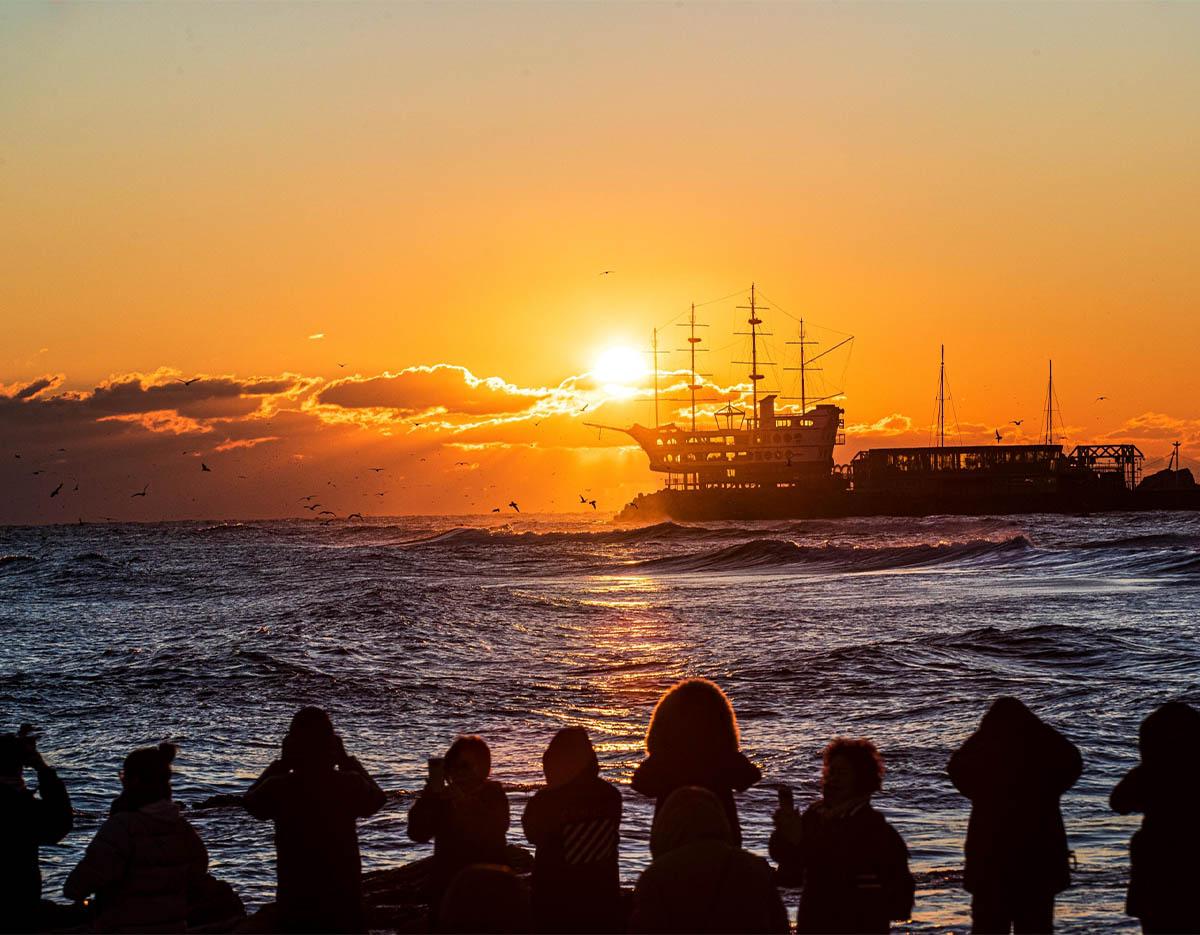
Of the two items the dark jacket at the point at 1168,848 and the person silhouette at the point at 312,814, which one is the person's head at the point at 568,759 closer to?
the person silhouette at the point at 312,814

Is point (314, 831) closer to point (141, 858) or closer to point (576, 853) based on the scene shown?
point (141, 858)

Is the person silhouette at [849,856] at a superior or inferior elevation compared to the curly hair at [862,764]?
inferior

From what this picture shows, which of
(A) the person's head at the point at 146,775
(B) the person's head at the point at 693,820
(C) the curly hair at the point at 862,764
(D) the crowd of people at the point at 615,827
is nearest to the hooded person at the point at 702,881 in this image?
(B) the person's head at the point at 693,820

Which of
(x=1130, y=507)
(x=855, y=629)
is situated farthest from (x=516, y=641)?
(x=1130, y=507)

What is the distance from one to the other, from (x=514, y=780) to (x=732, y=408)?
133088 millimetres

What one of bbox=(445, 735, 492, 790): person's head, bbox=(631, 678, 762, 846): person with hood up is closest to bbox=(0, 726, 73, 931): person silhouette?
bbox=(445, 735, 492, 790): person's head

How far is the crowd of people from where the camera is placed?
4457mm

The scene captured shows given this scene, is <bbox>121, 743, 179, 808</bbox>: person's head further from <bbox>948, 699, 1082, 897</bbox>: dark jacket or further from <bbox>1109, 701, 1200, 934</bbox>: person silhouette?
<bbox>1109, 701, 1200, 934</bbox>: person silhouette

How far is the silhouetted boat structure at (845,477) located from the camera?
110 m

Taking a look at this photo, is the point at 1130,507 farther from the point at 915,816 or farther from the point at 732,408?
the point at 915,816

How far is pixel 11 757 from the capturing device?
17.5 ft

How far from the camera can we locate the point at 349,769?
5.48 m

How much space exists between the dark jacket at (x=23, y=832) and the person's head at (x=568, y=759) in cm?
219

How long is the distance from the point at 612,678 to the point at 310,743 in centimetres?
1343
